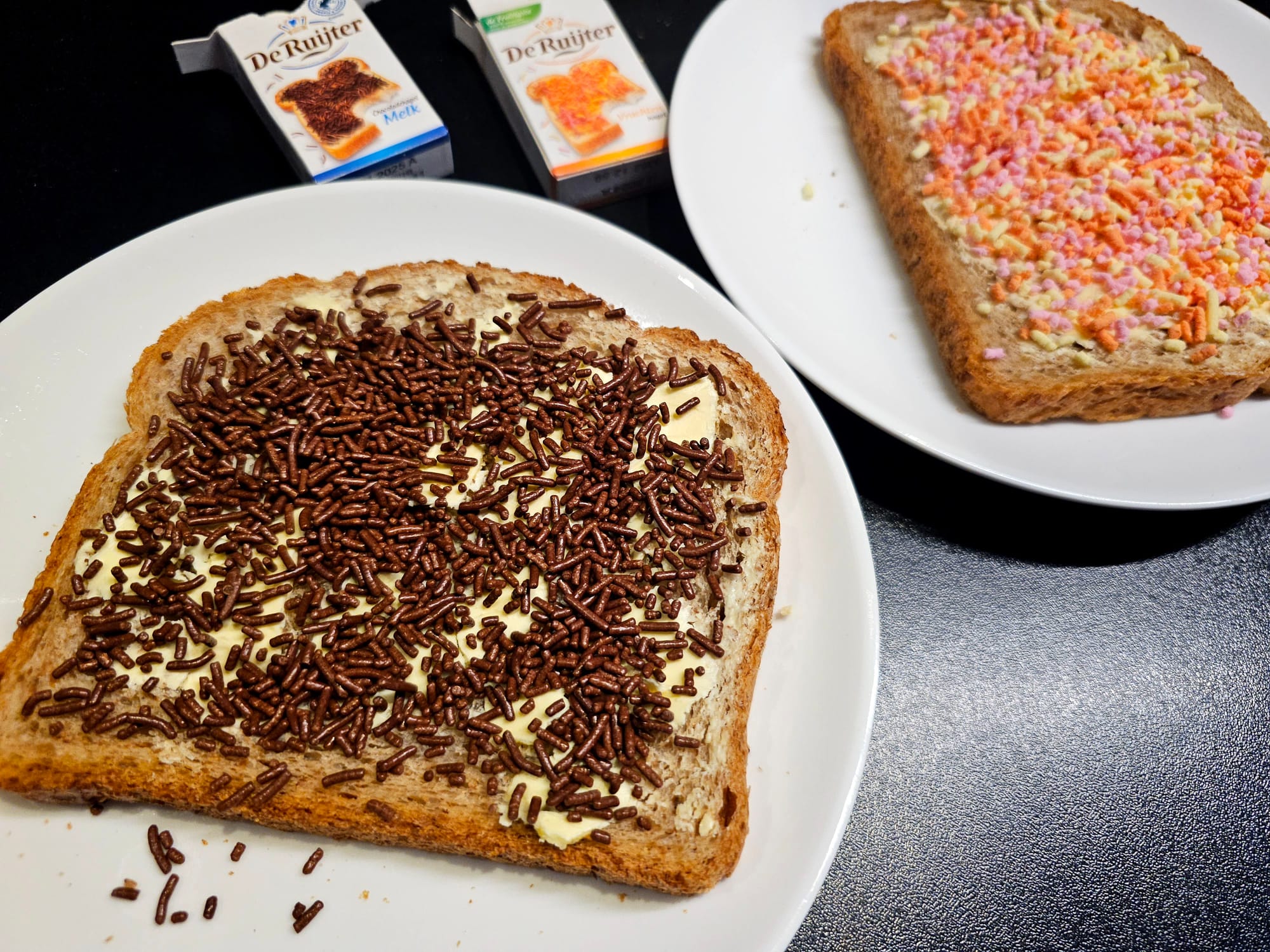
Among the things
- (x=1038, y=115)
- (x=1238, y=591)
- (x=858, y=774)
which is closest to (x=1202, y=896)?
(x=1238, y=591)

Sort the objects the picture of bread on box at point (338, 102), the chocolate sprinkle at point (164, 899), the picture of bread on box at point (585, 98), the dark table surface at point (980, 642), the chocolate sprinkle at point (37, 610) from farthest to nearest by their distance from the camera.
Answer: the picture of bread on box at point (585, 98), the picture of bread on box at point (338, 102), the dark table surface at point (980, 642), the chocolate sprinkle at point (37, 610), the chocolate sprinkle at point (164, 899)

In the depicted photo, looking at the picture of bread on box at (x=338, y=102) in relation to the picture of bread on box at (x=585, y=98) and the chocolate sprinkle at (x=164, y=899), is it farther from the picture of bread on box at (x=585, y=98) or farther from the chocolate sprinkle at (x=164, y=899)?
the chocolate sprinkle at (x=164, y=899)

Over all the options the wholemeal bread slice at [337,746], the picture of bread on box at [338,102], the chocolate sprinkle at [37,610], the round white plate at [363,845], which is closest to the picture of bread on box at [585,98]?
the round white plate at [363,845]

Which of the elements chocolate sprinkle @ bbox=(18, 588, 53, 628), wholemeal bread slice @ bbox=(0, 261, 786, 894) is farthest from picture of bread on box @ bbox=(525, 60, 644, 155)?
chocolate sprinkle @ bbox=(18, 588, 53, 628)

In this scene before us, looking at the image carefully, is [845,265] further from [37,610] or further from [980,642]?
[37,610]

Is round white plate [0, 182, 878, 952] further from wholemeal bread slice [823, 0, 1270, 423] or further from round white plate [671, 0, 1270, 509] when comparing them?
wholemeal bread slice [823, 0, 1270, 423]

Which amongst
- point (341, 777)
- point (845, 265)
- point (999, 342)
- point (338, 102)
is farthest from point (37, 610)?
point (999, 342)

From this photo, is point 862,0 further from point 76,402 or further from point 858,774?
point 76,402
